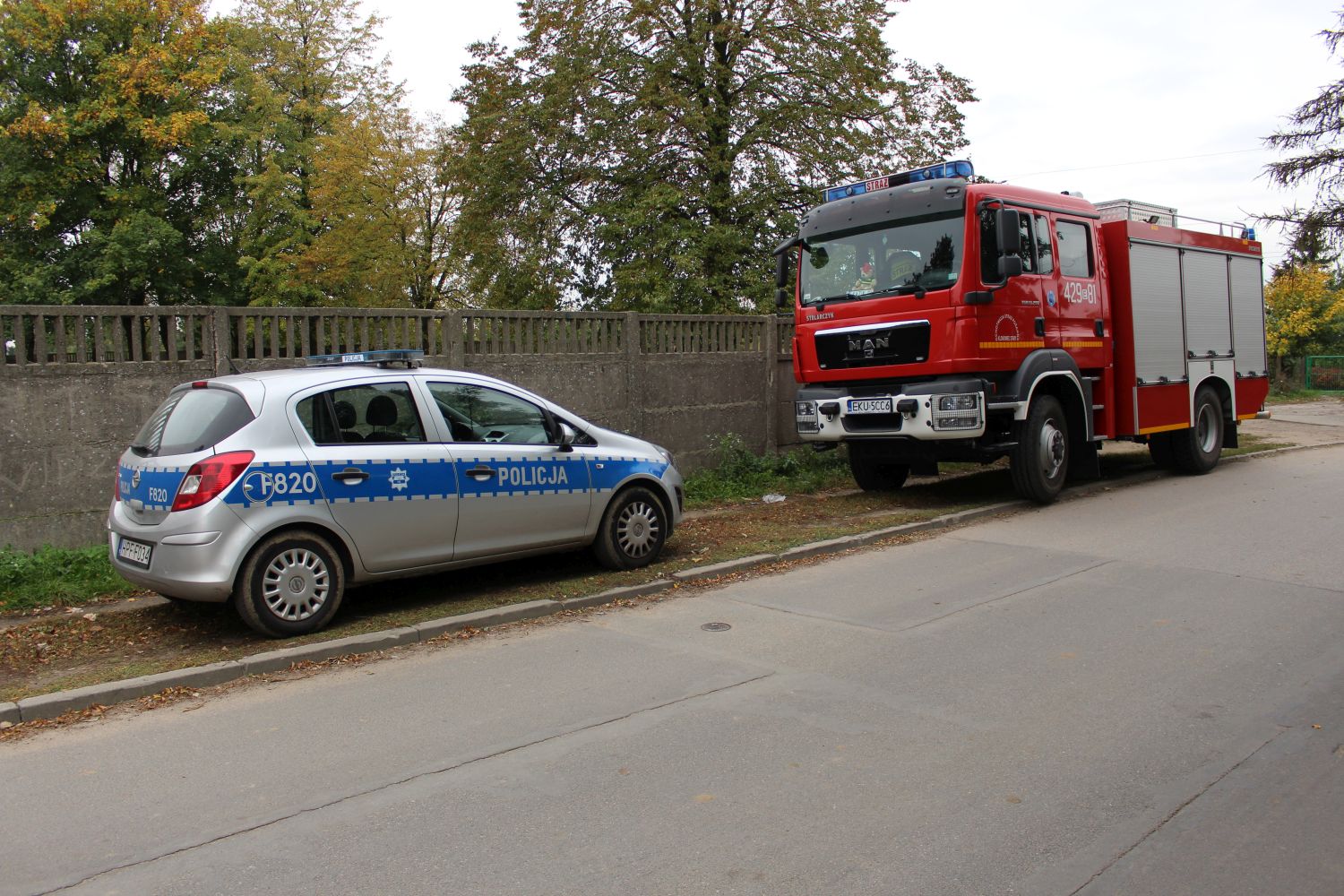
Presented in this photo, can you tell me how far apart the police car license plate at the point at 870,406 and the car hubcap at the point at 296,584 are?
6302 mm

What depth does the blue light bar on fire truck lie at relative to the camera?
1047 cm

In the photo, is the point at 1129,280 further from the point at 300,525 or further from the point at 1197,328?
the point at 300,525

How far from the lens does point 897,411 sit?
10.4 m

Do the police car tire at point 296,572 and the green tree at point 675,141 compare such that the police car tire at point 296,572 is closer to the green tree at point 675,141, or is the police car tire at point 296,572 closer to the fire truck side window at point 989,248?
the fire truck side window at point 989,248

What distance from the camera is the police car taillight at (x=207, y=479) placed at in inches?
228

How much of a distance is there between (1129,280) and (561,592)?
8.53 m

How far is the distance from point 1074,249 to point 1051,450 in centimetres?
239

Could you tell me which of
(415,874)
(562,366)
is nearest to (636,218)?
(562,366)

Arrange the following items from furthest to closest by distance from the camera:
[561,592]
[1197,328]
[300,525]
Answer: [1197,328]
[561,592]
[300,525]

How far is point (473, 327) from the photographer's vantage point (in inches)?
397

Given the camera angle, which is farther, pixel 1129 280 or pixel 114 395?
pixel 1129 280

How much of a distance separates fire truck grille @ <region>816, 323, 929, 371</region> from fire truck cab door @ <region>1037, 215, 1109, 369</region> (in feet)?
5.64

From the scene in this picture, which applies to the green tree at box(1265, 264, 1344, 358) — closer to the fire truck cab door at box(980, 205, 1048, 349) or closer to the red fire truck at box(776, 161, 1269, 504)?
the red fire truck at box(776, 161, 1269, 504)

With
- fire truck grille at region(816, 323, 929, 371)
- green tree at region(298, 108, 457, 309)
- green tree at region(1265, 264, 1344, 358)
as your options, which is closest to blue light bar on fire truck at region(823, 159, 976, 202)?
fire truck grille at region(816, 323, 929, 371)
